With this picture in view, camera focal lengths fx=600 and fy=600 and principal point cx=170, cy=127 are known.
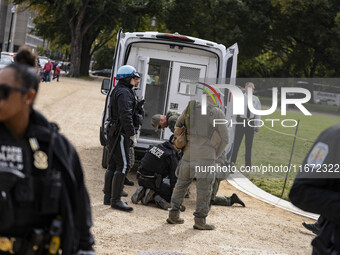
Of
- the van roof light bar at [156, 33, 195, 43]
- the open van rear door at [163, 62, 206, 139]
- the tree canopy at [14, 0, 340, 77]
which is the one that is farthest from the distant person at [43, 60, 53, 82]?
the van roof light bar at [156, 33, 195, 43]

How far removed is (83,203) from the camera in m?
2.99

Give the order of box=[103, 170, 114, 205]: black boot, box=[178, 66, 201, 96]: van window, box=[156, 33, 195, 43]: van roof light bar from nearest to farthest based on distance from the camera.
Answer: box=[103, 170, 114, 205]: black boot → box=[156, 33, 195, 43]: van roof light bar → box=[178, 66, 201, 96]: van window

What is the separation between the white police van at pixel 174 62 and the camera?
1053cm

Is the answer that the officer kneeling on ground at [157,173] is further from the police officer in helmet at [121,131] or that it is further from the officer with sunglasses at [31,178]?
the officer with sunglasses at [31,178]

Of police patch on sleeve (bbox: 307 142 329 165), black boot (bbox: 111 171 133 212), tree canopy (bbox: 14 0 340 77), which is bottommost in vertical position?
black boot (bbox: 111 171 133 212)

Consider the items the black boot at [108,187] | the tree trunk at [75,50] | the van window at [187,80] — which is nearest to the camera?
the black boot at [108,187]

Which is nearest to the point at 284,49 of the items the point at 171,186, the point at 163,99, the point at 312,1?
the point at 312,1

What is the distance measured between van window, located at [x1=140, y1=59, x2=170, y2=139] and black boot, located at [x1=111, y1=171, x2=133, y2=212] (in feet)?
11.8

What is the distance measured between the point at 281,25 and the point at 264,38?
2204mm

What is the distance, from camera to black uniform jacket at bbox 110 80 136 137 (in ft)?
26.8

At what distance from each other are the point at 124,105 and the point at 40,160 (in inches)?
212

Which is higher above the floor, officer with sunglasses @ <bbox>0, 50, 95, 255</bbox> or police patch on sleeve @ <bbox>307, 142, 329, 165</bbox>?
police patch on sleeve @ <bbox>307, 142, 329, 165</bbox>

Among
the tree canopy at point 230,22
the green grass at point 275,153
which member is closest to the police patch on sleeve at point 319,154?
the green grass at point 275,153

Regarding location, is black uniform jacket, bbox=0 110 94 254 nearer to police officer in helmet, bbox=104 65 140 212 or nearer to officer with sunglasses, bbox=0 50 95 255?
officer with sunglasses, bbox=0 50 95 255
